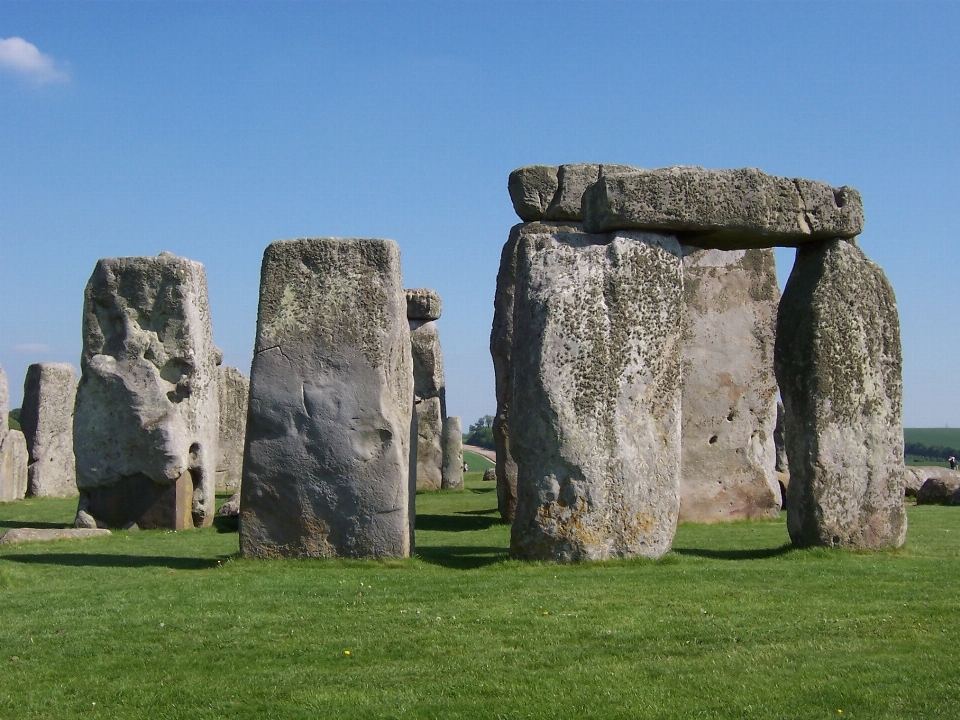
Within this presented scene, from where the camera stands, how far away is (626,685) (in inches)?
245

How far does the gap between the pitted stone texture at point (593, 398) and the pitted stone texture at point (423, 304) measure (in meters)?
12.3

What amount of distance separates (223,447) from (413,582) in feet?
45.2

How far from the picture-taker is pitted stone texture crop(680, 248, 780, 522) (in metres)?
14.8

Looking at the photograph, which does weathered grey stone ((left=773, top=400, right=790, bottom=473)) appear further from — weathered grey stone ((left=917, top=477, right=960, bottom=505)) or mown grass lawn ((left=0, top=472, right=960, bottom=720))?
mown grass lawn ((left=0, top=472, right=960, bottom=720))

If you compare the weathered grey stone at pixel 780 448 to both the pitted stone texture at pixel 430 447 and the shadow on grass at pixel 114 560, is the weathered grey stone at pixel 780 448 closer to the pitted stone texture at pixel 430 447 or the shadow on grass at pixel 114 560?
the pitted stone texture at pixel 430 447

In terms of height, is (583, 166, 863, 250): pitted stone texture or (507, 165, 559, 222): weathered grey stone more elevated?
(507, 165, 559, 222): weathered grey stone

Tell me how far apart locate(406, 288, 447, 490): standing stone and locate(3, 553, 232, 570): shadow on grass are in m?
11.1

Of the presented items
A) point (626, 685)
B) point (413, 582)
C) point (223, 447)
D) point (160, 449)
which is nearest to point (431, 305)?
point (223, 447)

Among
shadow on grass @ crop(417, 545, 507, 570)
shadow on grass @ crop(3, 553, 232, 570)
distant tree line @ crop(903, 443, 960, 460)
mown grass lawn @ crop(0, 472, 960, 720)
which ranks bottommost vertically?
mown grass lawn @ crop(0, 472, 960, 720)

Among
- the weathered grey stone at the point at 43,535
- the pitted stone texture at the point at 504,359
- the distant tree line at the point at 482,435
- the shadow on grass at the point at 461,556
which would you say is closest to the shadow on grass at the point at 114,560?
the weathered grey stone at the point at 43,535

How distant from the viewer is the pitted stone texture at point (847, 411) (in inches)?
414

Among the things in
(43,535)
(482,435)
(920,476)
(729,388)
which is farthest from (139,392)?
(482,435)

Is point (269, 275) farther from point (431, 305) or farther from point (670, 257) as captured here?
point (431, 305)

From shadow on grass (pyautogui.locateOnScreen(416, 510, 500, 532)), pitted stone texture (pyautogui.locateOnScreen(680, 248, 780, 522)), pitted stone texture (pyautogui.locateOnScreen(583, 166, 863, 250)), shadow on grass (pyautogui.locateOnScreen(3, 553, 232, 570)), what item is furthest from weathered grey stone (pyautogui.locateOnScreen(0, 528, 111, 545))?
pitted stone texture (pyautogui.locateOnScreen(680, 248, 780, 522))
